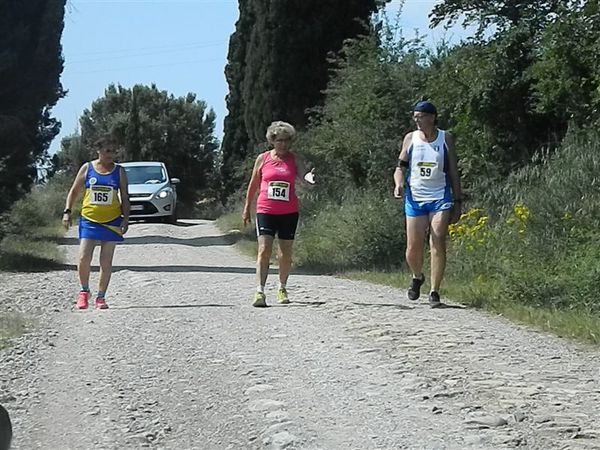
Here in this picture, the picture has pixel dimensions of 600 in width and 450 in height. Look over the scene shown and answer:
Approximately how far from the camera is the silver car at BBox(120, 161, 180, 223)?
32594 mm

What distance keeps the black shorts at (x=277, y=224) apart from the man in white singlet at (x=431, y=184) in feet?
3.78

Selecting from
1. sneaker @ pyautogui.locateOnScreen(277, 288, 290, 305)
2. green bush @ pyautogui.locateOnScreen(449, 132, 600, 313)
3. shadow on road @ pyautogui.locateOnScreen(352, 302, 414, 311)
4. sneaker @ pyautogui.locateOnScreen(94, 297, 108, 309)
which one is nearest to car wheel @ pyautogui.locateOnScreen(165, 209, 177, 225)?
green bush @ pyautogui.locateOnScreen(449, 132, 600, 313)

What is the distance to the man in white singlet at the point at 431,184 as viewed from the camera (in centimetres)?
1084

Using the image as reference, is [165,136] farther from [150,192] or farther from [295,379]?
[295,379]

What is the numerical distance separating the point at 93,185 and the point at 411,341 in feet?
14.3

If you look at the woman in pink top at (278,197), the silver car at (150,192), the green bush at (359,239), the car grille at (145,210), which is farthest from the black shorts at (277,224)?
the car grille at (145,210)

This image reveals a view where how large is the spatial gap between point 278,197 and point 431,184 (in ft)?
5.03

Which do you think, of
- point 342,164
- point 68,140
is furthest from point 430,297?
point 68,140

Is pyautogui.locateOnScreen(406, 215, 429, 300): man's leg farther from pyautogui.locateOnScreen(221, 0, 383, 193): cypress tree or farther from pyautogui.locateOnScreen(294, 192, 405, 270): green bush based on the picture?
pyautogui.locateOnScreen(221, 0, 383, 193): cypress tree

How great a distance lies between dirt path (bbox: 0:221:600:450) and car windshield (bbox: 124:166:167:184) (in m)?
21.5

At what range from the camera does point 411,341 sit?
29.0 ft

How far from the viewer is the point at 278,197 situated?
11.3 metres

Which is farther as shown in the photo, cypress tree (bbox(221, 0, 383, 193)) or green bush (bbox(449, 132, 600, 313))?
cypress tree (bbox(221, 0, 383, 193))

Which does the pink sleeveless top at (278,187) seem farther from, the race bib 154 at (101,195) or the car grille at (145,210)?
the car grille at (145,210)
